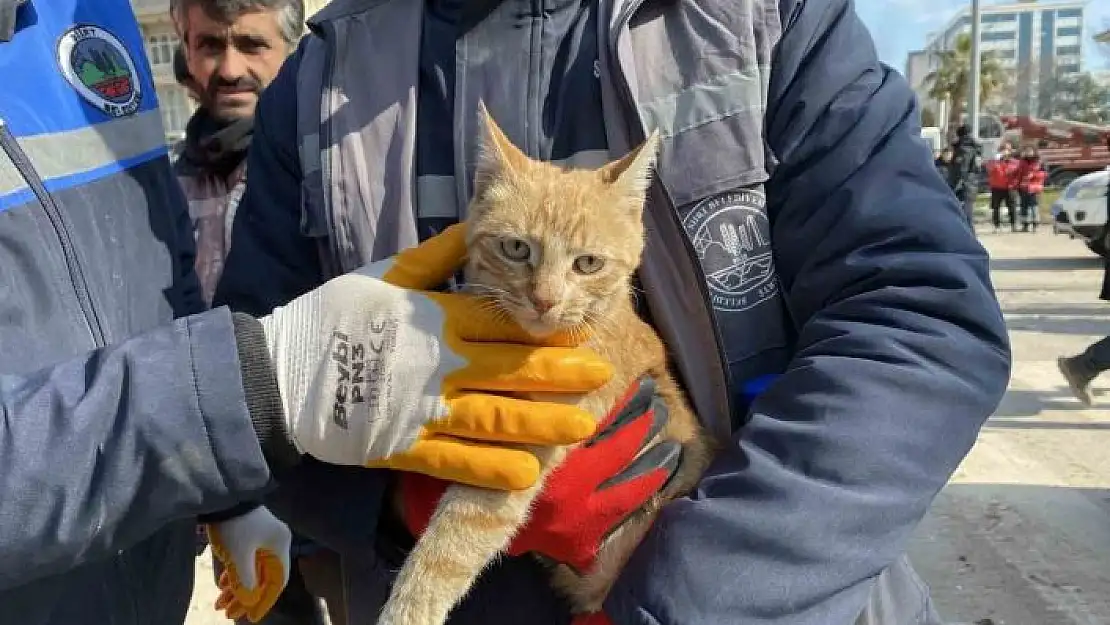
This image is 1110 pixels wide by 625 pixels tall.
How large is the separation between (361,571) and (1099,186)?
15.8 m

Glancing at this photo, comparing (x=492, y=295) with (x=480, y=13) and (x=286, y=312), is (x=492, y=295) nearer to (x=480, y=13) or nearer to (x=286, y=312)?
(x=286, y=312)

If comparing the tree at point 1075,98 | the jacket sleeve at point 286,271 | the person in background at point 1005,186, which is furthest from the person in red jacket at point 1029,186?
the tree at point 1075,98

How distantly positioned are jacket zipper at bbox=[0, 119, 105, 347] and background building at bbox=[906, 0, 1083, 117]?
67.8 meters

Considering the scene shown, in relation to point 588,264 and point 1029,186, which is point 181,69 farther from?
point 1029,186

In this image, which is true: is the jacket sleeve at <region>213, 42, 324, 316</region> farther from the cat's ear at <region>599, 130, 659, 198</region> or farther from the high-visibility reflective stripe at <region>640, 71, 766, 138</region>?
the high-visibility reflective stripe at <region>640, 71, 766, 138</region>

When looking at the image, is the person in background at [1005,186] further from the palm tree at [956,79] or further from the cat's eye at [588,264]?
the palm tree at [956,79]

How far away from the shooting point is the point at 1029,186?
68.7 ft

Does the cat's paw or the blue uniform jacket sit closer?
the blue uniform jacket

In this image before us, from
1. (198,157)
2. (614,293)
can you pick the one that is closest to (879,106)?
(614,293)

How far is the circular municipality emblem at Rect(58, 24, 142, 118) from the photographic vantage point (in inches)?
76.4

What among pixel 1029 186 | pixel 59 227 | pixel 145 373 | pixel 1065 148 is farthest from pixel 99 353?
pixel 1065 148

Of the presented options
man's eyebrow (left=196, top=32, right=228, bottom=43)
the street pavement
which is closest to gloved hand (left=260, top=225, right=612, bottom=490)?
man's eyebrow (left=196, top=32, right=228, bottom=43)

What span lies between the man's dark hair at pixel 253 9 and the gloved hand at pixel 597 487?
9.26ft

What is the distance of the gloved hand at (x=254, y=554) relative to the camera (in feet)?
7.24
